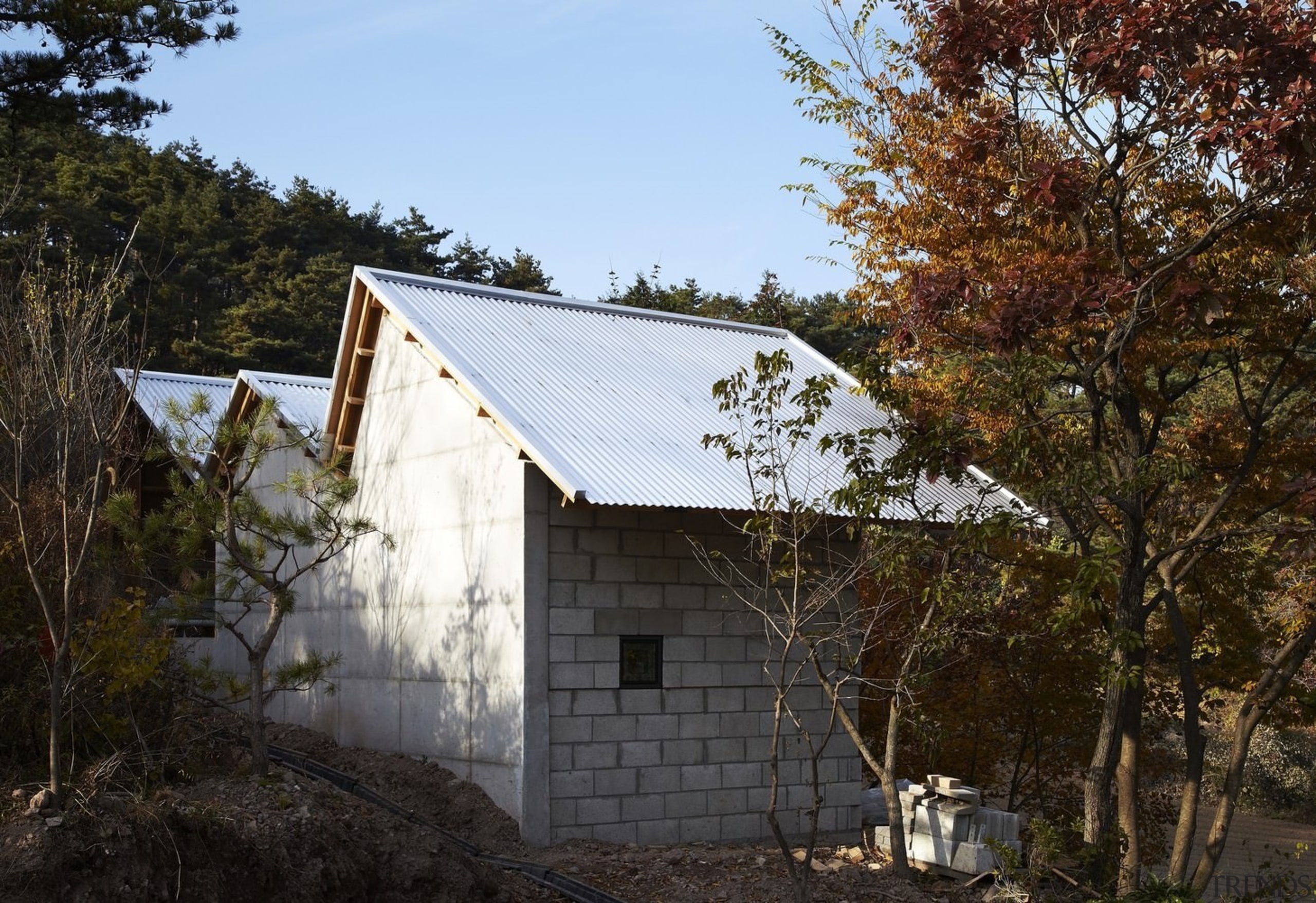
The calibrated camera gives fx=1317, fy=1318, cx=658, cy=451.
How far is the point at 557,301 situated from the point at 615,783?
7.08 meters

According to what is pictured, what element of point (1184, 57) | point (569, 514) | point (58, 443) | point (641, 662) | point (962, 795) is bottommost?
point (962, 795)

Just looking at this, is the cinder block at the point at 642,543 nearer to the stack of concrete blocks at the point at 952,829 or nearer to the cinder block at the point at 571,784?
the cinder block at the point at 571,784

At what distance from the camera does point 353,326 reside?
15.9 m

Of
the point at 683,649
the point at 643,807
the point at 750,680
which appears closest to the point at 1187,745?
the point at 750,680

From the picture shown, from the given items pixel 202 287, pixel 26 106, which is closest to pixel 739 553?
pixel 26 106

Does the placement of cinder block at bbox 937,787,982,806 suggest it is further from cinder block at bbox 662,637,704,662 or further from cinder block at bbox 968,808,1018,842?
cinder block at bbox 662,637,704,662

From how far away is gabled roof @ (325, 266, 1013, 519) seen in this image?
498 inches

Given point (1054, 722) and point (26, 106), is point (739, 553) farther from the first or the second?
point (26, 106)

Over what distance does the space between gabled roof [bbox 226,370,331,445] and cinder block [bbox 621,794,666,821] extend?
7262 millimetres

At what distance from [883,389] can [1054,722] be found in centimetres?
653

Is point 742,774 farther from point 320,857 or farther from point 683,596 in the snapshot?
point 320,857

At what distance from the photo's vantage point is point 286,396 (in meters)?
19.2

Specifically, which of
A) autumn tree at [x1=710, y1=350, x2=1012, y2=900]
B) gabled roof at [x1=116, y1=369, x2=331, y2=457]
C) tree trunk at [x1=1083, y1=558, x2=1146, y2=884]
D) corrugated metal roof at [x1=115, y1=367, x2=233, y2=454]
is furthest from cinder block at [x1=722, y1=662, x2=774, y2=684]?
corrugated metal roof at [x1=115, y1=367, x2=233, y2=454]

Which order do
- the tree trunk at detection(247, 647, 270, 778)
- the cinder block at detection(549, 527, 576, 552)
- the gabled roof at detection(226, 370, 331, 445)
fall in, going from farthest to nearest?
the gabled roof at detection(226, 370, 331, 445) → the cinder block at detection(549, 527, 576, 552) → the tree trunk at detection(247, 647, 270, 778)
